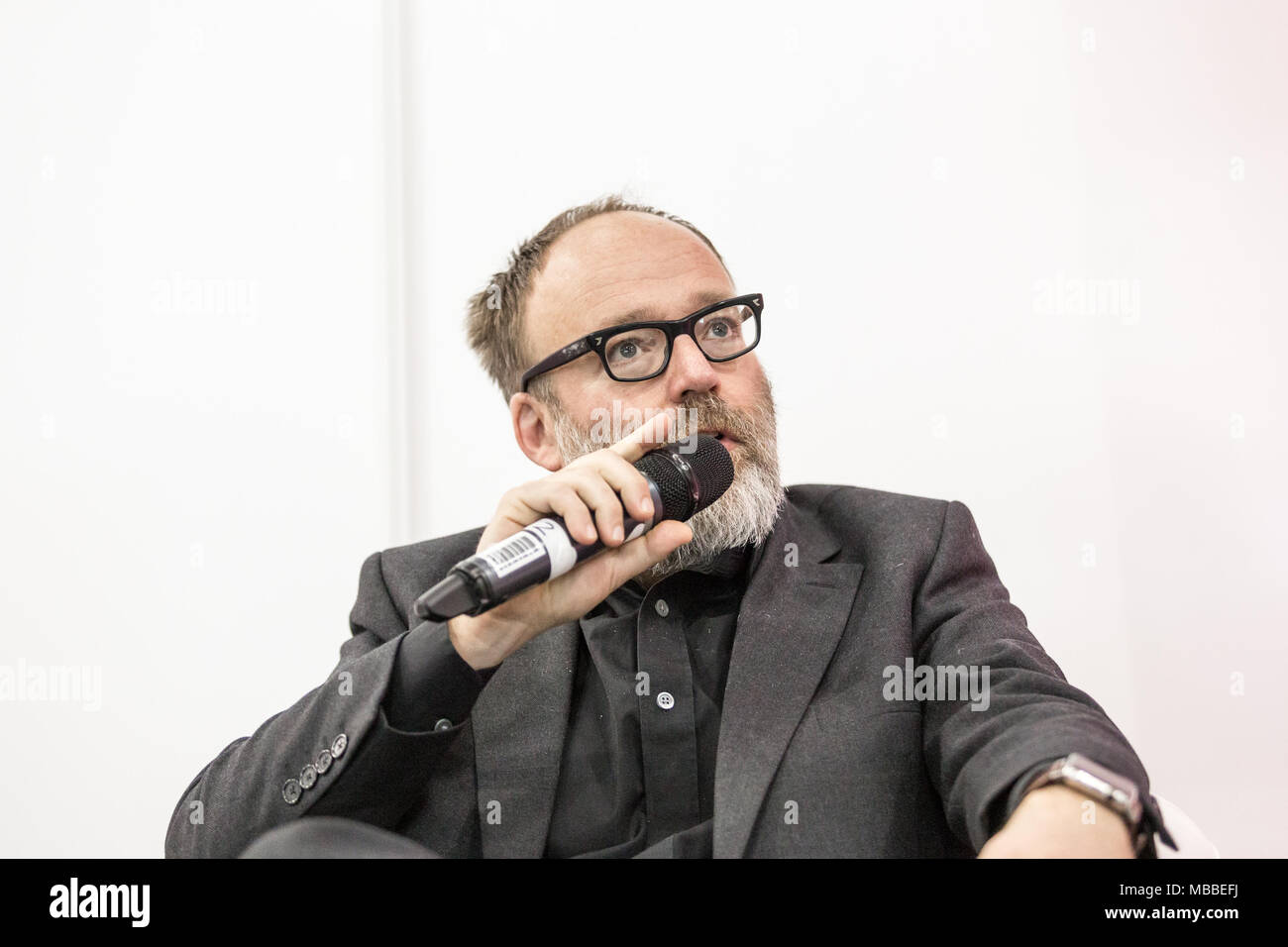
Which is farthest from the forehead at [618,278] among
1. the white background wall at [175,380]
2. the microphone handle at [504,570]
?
the white background wall at [175,380]

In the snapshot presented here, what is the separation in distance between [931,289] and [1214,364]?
2.26ft

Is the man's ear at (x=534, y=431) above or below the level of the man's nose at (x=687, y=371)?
below

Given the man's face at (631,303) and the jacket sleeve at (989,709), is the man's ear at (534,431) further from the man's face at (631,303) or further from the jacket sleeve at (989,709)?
the jacket sleeve at (989,709)

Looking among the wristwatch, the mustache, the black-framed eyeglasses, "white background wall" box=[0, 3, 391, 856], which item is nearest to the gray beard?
the mustache

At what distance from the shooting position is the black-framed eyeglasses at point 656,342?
1.93 meters

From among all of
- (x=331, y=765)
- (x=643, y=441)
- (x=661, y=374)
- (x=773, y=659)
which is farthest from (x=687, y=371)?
(x=331, y=765)

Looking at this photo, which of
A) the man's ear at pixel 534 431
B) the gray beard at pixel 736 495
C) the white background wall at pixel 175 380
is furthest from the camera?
the white background wall at pixel 175 380

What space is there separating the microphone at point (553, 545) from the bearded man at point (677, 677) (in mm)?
33

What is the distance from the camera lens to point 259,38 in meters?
2.96

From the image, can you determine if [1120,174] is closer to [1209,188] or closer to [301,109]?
[1209,188]

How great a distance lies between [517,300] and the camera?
89.2 inches

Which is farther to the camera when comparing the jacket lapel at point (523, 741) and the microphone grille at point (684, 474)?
the jacket lapel at point (523, 741)
